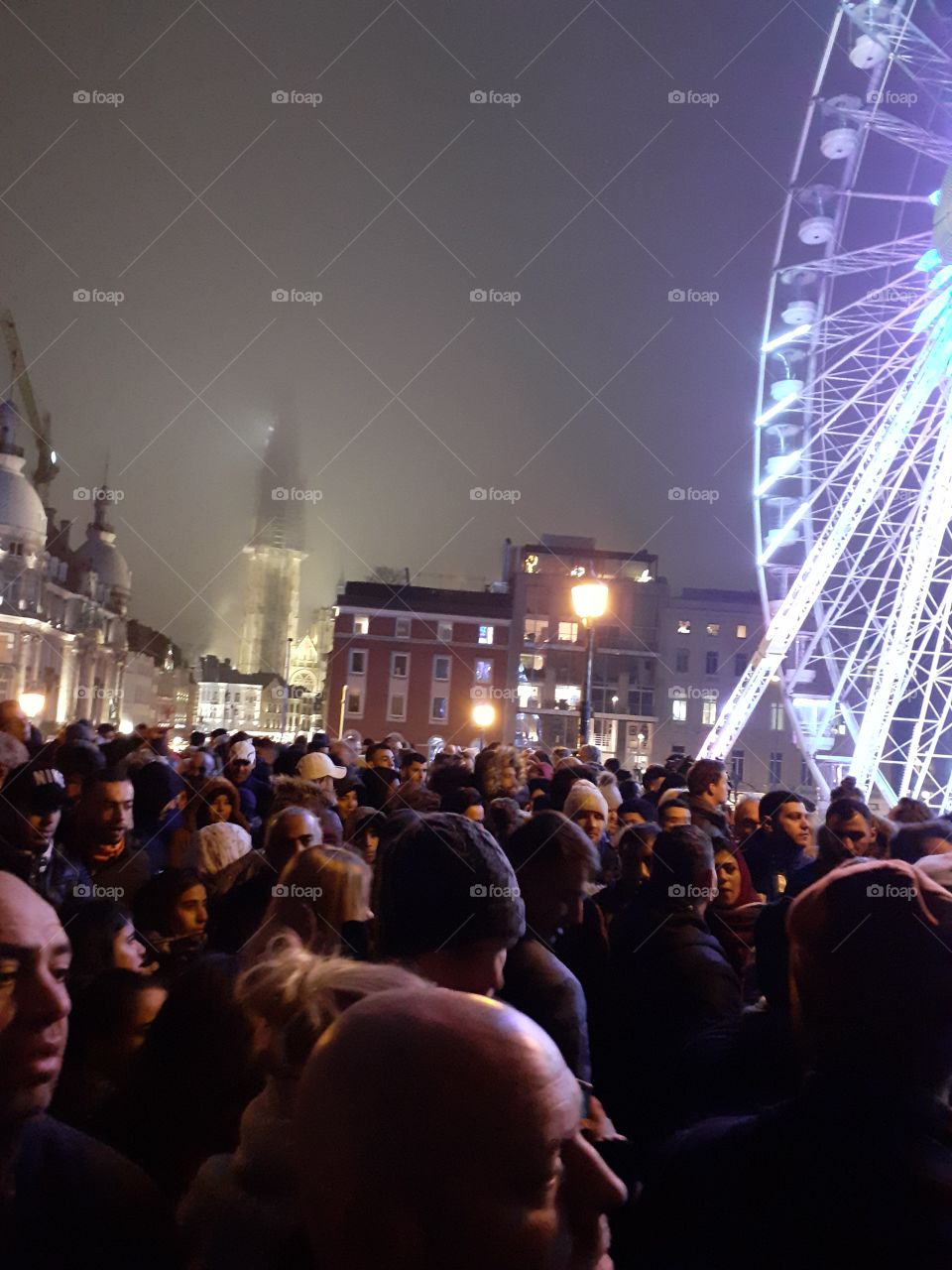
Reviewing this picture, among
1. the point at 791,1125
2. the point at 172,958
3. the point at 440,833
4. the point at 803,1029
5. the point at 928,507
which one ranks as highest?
the point at 928,507

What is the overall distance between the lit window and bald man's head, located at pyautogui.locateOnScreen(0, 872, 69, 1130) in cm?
6345

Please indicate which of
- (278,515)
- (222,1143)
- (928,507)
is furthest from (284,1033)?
(278,515)

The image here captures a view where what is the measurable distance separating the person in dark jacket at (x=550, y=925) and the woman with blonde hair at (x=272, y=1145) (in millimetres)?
1407

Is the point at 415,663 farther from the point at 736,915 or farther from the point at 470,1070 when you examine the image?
the point at 470,1070

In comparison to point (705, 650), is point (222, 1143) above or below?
below

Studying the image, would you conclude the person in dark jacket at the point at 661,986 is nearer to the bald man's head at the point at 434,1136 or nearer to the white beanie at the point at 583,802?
the bald man's head at the point at 434,1136

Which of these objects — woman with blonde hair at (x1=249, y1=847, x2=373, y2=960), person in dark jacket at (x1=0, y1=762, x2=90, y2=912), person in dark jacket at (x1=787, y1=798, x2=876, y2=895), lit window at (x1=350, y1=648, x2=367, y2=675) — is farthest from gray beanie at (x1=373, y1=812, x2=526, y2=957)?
lit window at (x1=350, y1=648, x2=367, y2=675)

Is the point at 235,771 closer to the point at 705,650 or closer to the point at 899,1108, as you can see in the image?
the point at 899,1108

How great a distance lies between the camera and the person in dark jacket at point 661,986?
4086mm

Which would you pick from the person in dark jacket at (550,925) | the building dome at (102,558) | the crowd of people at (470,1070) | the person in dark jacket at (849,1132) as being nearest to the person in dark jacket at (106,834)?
the crowd of people at (470,1070)

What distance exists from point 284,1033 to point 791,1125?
1084 mm

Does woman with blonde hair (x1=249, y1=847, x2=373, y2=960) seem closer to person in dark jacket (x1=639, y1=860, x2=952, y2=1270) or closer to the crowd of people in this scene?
the crowd of people

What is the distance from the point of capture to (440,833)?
11.5 ft

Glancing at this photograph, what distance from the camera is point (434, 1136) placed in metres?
1.37
